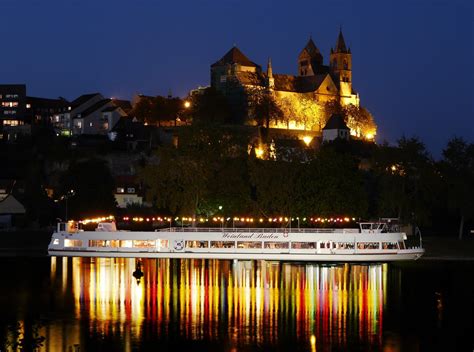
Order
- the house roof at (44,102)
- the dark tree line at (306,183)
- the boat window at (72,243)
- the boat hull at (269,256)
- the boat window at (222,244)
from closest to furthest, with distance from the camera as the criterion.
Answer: the boat hull at (269,256) < the boat window at (222,244) < the boat window at (72,243) < the dark tree line at (306,183) < the house roof at (44,102)

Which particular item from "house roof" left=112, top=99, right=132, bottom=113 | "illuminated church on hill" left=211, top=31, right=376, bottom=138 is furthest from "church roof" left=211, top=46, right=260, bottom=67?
"house roof" left=112, top=99, right=132, bottom=113

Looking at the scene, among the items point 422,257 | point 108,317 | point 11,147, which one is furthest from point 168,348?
point 11,147

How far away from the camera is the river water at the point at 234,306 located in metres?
39.7

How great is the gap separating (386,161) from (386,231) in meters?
16.6

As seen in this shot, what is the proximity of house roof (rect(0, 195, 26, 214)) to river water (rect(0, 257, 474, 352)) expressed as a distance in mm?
23615

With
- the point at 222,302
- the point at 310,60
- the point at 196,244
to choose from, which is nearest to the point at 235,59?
the point at 310,60


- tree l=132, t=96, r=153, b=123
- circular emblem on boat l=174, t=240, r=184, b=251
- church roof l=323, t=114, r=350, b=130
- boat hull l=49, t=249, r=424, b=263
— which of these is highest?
tree l=132, t=96, r=153, b=123

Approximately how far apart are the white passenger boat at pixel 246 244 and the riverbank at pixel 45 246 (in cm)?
270

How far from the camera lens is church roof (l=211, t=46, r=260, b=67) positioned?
472 ft

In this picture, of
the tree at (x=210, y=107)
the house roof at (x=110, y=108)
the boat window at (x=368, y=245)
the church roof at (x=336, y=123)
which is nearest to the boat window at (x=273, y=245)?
the boat window at (x=368, y=245)

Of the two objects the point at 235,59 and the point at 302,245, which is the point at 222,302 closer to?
the point at 302,245

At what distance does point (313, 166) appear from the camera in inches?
3191

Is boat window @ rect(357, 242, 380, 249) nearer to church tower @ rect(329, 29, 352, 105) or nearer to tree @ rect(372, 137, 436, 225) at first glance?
tree @ rect(372, 137, 436, 225)

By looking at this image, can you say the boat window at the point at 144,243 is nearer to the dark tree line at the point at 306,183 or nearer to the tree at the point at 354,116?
the dark tree line at the point at 306,183
